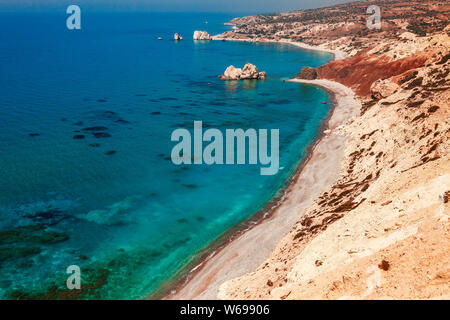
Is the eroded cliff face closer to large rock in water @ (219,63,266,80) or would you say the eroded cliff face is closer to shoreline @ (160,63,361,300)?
shoreline @ (160,63,361,300)

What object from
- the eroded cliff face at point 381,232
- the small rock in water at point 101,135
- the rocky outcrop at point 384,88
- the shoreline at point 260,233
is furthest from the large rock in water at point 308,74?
the small rock in water at point 101,135

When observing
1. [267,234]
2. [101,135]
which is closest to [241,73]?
[101,135]

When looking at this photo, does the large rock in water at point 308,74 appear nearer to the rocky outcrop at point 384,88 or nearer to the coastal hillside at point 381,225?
the rocky outcrop at point 384,88

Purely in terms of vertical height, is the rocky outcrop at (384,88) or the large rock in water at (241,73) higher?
the large rock in water at (241,73)

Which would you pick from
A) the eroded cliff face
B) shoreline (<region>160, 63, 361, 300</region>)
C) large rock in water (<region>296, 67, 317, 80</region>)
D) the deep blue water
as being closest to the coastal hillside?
the eroded cliff face

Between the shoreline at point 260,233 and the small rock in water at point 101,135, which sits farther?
the small rock in water at point 101,135

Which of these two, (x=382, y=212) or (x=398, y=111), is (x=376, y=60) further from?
(x=382, y=212)
